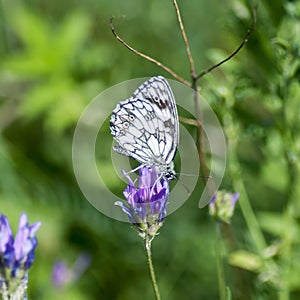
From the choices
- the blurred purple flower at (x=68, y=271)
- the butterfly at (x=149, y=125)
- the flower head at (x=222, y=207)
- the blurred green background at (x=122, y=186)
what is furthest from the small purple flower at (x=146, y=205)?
the blurred purple flower at (x=68, y=271)

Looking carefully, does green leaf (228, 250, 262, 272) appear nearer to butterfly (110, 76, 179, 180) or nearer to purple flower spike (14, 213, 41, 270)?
butterfly (110, 76, 179, 180)

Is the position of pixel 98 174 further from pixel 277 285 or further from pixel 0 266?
pixel 0 266

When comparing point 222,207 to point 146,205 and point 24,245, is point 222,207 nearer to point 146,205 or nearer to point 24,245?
point 146,205

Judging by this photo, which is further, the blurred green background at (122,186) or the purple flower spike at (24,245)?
the blurred green background at (122,186)

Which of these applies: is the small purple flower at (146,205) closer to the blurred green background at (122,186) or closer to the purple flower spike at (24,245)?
the purple flower spike at (24,245)

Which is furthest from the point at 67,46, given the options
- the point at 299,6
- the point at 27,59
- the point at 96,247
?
the point at 299,6

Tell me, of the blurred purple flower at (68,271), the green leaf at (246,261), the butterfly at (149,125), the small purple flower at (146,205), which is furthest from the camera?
the blurred purple flower at (68,271)

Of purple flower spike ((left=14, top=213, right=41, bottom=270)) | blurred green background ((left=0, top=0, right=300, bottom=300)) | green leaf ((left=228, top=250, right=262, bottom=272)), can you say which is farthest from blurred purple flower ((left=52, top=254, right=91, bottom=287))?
purple flower spike ((left=14, top=213, right=41, bottom=270))

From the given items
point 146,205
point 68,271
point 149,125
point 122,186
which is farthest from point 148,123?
point 122,186
